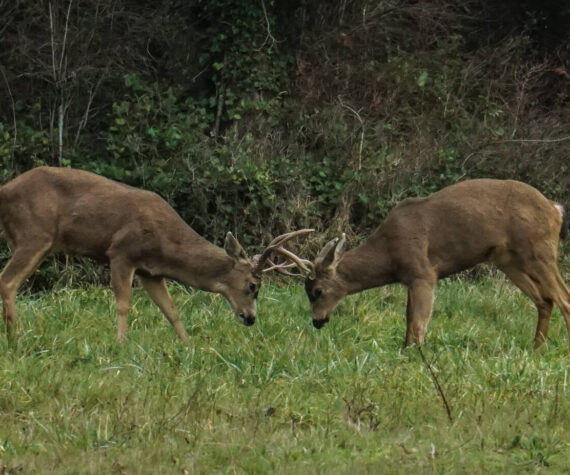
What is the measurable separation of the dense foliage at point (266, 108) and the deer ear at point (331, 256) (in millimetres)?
3325

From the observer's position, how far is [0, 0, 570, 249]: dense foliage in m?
13.0

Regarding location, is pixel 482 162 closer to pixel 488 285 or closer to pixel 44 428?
pixel 488 285

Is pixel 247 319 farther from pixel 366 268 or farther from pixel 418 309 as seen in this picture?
pixel 418 309

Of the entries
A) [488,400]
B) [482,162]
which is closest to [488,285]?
[482,162]

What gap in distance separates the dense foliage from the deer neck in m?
3.35

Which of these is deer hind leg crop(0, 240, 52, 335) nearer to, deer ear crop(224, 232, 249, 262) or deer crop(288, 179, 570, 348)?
deer ear crop(224, 232, 249, 262)

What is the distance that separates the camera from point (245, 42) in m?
14.1

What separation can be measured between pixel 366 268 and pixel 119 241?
7.62ft

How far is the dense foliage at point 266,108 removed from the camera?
13.0 meters

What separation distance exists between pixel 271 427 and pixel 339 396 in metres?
0.85

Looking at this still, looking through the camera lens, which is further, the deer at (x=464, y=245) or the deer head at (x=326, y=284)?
the deer head at (x=326, y=284)

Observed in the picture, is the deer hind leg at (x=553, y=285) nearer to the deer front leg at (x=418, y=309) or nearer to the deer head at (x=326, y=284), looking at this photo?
the deer front leg at (x=418, y=309)

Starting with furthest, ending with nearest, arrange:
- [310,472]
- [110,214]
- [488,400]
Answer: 1. [110,214]
2. [488,400]
3. [310,472]

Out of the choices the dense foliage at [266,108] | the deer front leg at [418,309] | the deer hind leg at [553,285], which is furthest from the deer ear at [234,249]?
the dense foliage at [266,108]
